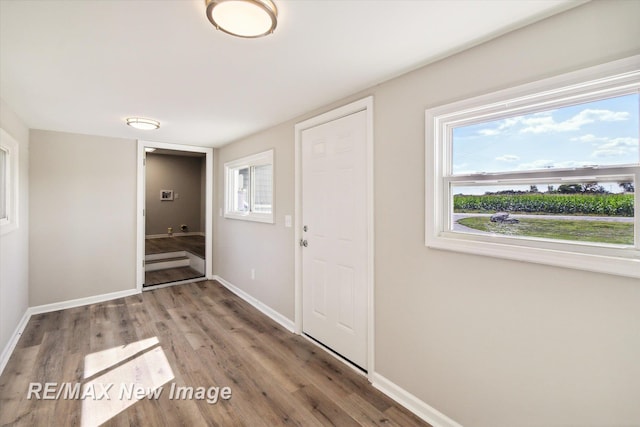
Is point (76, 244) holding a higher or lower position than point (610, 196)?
lower

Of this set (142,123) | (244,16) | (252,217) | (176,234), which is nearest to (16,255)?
(142,123)

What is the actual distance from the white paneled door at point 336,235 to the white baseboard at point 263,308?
290 millimetres

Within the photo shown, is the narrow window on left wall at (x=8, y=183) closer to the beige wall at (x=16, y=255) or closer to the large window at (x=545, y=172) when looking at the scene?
the beige wall at (x=16, y=255)

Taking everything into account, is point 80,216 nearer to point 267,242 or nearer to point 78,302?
point 78,302

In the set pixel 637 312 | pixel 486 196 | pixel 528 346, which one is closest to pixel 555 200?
pixel 486 196

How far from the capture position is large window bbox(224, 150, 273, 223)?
3740mm

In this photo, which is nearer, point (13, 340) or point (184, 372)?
point (184, 372)

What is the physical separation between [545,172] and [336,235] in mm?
1569

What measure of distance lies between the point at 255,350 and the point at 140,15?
103 inches

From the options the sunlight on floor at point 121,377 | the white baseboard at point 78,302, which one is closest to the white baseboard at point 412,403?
the sunlight on floor at point 121,377

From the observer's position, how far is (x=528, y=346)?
4.80ft

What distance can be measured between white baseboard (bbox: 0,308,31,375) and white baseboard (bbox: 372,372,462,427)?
303 centimetres

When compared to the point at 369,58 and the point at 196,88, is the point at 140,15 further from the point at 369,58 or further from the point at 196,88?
the point at 369,58

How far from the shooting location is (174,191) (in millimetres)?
8023
